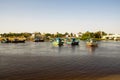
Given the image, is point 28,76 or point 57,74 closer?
point 28,76

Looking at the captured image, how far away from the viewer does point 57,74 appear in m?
23.1

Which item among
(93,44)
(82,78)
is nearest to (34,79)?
(82,78)

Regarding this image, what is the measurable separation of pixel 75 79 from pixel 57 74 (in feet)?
10.4

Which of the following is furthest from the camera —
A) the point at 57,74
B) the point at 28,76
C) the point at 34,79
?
the point at 57,74

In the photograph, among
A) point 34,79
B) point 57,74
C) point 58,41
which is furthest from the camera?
point 58,41

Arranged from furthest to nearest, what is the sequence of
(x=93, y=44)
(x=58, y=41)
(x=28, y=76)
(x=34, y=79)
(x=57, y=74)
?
(x=58, y=41), (x=93, y=44), (x=57, y=74), (x=28, y=76), (x=34, y=79)

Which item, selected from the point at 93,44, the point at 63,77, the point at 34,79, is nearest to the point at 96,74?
the point at 63,77

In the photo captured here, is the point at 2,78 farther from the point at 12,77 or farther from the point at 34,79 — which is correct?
the point at 34,79

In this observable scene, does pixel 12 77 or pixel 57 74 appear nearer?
pixel 12 77

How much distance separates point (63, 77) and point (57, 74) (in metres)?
1.81

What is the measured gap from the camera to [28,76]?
21719 millimetres

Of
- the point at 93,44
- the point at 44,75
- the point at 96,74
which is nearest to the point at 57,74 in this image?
the point at 44,75

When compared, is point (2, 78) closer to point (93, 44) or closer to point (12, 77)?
point (12, 77)

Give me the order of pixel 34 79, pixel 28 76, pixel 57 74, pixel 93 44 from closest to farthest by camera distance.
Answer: pixel 34 79 → pixel 28 76 → pixel 57 74 → pixel 93 44
